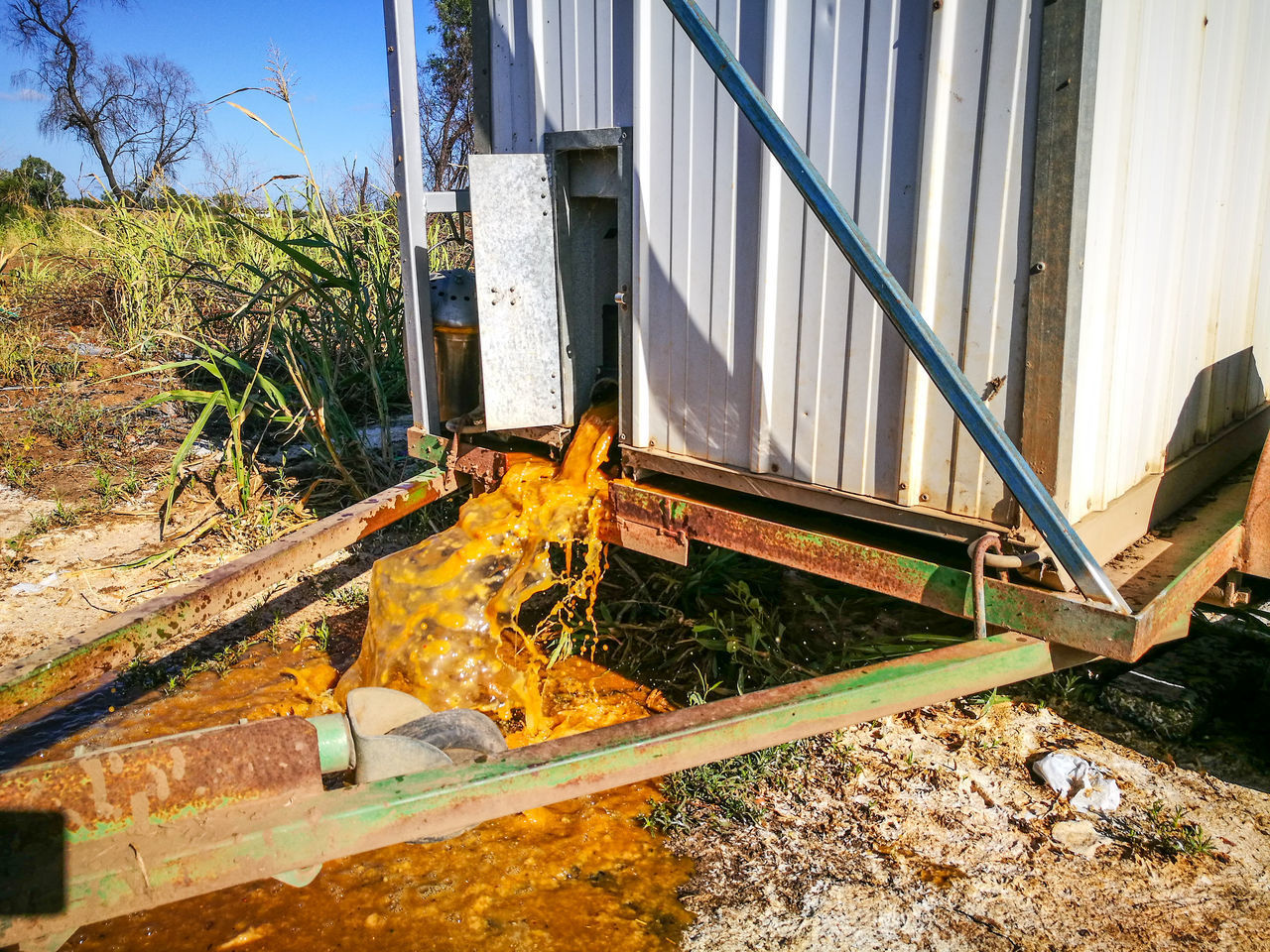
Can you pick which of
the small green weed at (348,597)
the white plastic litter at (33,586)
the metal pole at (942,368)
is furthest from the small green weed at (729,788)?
the white plastic litter at (33,586)

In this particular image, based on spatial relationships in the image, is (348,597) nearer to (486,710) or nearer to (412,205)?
(486,710)

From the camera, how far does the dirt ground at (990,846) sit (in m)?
2.32

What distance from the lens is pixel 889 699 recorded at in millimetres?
1872

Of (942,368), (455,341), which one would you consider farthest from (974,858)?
(455,341)

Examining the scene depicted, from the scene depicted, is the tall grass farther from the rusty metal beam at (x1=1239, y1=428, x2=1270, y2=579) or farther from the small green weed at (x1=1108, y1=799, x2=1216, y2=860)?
the rusty metal beam at (x1=1239, y1=428, x2=1270, y2=579)

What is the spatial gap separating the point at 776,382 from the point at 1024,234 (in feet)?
2.81

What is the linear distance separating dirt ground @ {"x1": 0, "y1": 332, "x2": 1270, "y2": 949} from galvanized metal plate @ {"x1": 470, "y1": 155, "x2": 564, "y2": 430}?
171 cm

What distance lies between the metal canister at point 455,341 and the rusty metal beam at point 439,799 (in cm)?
248

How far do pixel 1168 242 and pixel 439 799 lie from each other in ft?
9.07

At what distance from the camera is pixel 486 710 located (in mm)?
3338

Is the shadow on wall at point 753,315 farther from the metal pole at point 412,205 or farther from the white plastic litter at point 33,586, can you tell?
the white plastic litter at point 33,586

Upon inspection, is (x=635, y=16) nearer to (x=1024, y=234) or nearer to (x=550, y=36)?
(x=550, y=36)

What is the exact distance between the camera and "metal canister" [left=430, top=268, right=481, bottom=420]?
12.7 ft

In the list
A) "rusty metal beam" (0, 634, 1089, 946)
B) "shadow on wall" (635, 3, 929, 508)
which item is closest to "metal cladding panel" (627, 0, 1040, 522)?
"shadow on wall" (635, 3, 929, 508)
